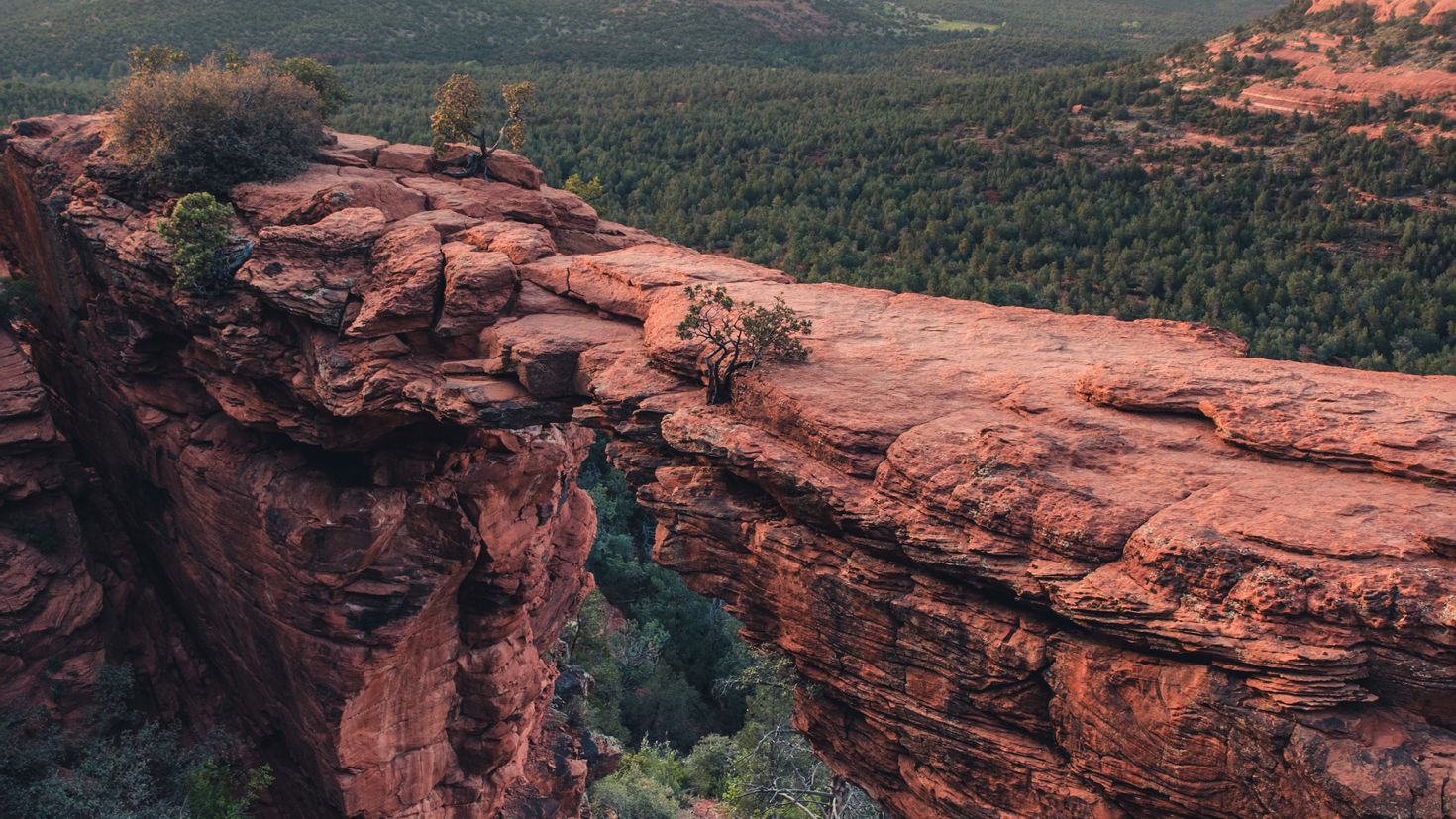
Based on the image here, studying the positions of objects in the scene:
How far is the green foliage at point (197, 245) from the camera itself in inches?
649

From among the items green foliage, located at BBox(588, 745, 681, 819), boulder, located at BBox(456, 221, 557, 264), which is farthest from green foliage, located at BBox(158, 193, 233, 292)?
green foliage, located at BBox(588, 745, 681, 819)

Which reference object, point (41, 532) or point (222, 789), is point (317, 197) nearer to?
point (41, 532)

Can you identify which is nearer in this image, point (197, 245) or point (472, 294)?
point (472, 294)

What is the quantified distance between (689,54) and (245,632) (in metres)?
62.6

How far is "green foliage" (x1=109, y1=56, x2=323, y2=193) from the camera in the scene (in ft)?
61.2

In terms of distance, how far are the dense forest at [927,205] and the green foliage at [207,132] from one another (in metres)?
13.2

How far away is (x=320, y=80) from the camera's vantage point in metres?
22.8

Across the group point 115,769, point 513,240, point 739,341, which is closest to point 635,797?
point 115,769

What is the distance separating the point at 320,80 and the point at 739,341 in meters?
15.5

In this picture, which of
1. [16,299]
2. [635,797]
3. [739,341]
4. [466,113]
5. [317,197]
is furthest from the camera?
[635,797]

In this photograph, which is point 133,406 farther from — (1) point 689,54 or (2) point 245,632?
(1) point 689,54

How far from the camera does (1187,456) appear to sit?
10.1m

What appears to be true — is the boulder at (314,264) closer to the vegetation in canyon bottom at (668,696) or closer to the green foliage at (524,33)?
the vegetation in canyon bottom at (668,696)

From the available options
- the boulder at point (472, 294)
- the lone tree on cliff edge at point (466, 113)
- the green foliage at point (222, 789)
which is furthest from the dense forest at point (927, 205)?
the lone tree on cliff edge at point (466, 113)
